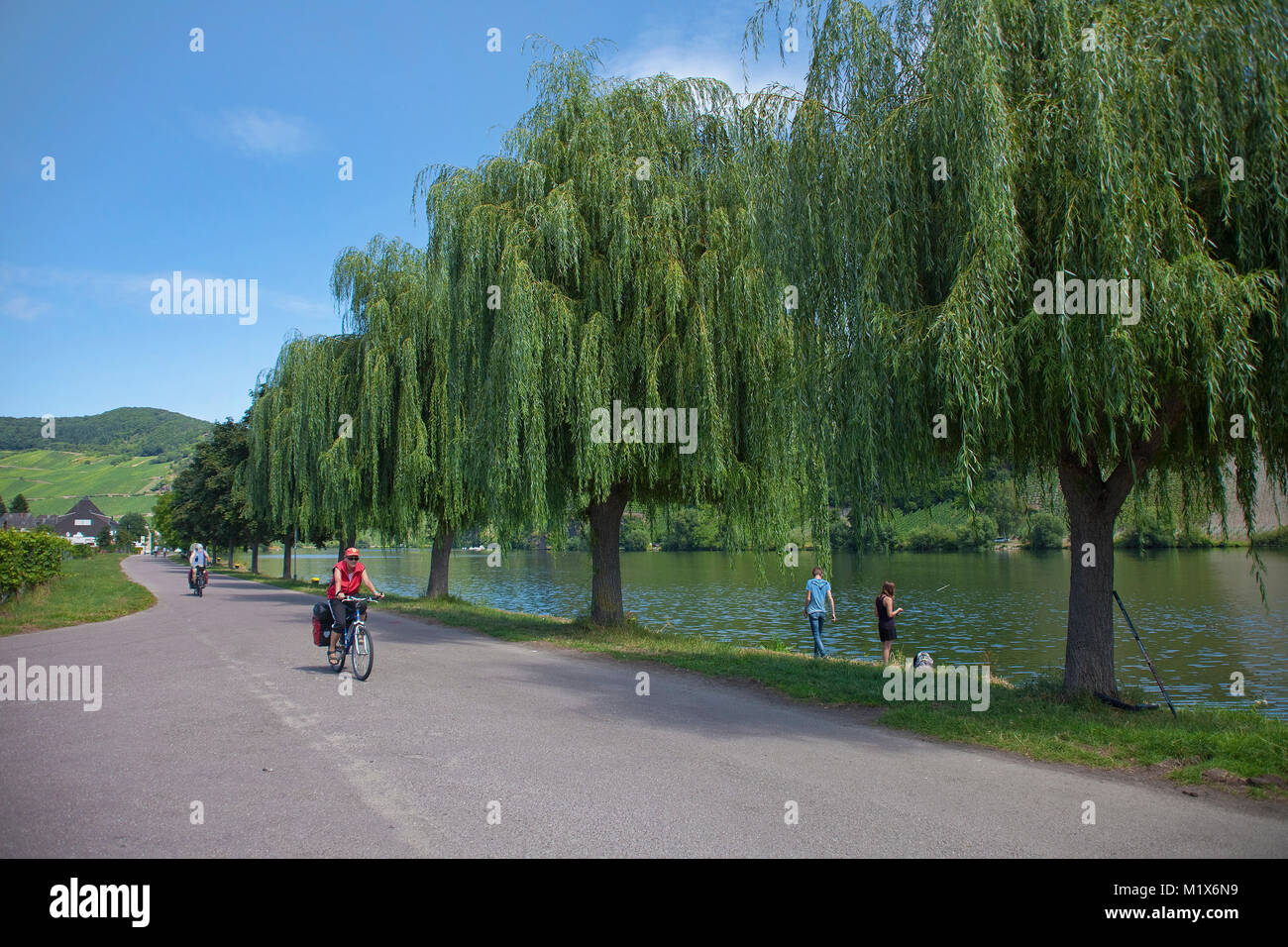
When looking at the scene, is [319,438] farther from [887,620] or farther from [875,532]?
[875,532]

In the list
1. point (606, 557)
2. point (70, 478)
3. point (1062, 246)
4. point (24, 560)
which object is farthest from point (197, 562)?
point (70, 478)

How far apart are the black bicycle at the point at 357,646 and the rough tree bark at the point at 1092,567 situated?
8112mm

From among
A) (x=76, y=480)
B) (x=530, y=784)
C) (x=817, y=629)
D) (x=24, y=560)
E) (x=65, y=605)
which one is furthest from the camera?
(x=76, y=480)

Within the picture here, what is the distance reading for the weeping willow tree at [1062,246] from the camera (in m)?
6.70

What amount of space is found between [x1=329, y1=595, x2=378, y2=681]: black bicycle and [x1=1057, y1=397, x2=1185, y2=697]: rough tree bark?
8.11 metres

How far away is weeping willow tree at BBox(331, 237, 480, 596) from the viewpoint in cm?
2102

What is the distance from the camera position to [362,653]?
10.3m

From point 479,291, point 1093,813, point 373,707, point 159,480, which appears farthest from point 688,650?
point 159,480

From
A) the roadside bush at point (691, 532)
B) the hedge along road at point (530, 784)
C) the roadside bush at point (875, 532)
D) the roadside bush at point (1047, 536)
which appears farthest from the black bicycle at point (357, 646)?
the roadside bush at point (1047, 536)

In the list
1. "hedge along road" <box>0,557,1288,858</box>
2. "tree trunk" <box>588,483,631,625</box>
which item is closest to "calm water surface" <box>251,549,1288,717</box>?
"tree trunk" <box>588,483,631,625</box>

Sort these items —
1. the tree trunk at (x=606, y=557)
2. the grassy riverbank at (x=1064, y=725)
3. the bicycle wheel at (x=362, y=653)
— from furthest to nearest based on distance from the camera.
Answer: the tree trunk at (x=606, y=557)
the bicycle wheel at (x=362, y=653)
the grassy riverbank at (x=1064, y=725)

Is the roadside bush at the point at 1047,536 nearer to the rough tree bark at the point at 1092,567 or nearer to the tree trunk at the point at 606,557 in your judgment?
the tree trunk at the point at 606,557

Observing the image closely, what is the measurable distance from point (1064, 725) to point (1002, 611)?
79.2 ft

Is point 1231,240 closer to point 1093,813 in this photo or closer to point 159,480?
point 1093,813
